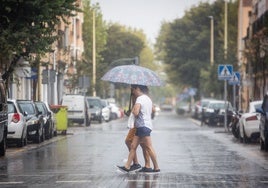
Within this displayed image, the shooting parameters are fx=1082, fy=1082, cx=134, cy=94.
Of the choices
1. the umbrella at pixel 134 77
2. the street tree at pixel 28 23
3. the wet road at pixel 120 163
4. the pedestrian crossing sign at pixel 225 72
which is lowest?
Result: the wet road at pixel 120 163

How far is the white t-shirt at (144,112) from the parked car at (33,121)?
13.4 metres

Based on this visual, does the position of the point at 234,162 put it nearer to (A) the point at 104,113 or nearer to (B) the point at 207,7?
(A) the point at 104,113

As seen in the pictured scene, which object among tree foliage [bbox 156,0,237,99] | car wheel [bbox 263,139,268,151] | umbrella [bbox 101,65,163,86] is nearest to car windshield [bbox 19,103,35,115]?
car wheel [bbox 263,139,268,151]

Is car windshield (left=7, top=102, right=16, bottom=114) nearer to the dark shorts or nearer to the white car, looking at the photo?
the white car

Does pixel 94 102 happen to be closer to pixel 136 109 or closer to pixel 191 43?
pixel 191 43

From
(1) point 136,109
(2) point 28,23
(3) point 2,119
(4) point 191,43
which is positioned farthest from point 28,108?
(4) point 191,43

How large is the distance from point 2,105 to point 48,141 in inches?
449

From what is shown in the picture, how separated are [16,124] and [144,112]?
447 inches

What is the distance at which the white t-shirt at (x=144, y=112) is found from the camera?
66.9 ft

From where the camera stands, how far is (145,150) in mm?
20641

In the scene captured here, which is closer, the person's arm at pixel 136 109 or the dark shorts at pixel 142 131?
the person's arm at pixel 136 109

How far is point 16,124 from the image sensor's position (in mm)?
31219

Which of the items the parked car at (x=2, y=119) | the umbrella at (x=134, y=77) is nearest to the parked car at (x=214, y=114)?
the parked car at (x=2, y=119)

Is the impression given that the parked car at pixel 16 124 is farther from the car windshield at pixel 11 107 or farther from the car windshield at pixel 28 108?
the car windshield at pixel 28 108
